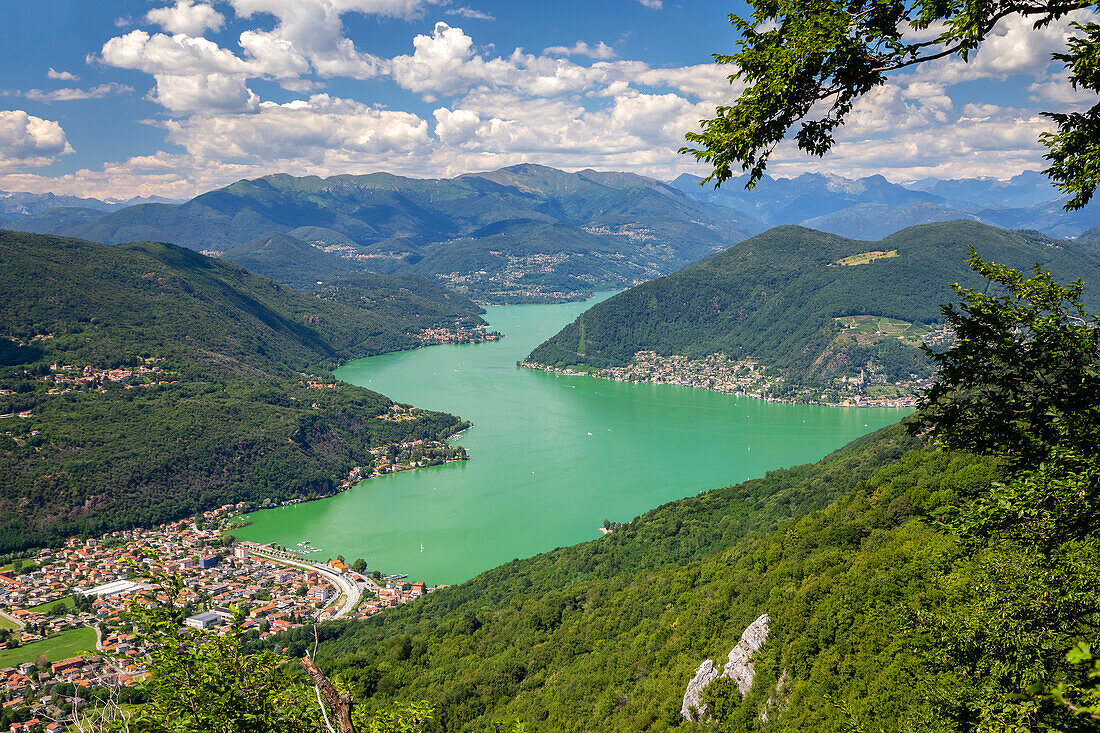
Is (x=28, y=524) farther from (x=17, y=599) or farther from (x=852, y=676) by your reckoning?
(x=852, y=676)

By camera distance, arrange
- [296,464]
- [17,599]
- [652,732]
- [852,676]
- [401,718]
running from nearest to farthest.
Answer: [401,718] → [852,676] → [652,732] → [17,599] → [296,464]

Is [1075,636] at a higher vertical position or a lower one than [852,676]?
higher

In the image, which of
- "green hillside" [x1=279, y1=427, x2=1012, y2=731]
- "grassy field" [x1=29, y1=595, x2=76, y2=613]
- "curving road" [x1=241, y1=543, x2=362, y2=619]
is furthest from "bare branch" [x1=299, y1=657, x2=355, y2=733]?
"grassy field" [x1=29, y1=595, x2=76, y2=613]

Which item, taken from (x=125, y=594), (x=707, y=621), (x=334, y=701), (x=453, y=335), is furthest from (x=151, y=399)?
(x=334, y=701)

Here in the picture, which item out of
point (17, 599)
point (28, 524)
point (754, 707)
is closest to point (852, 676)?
point (754, 707)

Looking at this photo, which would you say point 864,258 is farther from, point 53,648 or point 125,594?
point 53,648

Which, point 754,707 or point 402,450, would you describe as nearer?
point 754,707

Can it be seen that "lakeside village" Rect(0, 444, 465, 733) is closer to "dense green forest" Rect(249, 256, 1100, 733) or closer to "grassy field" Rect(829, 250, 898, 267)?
"dense green forest" Rect(249, 256, 1100, 733)
